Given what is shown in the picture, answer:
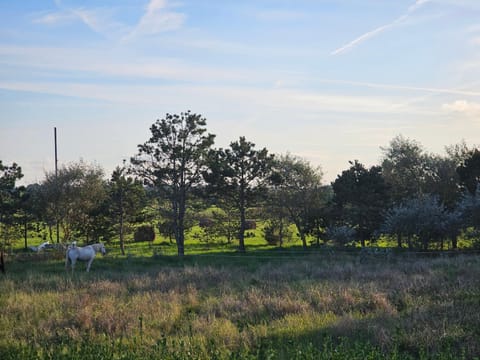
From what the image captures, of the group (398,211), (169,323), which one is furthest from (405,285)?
(398,211)

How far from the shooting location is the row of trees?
4209 cm

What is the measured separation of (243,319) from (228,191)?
111 feet

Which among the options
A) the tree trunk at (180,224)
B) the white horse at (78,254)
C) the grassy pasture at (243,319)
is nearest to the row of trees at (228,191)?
the tree trunk at (180,224)

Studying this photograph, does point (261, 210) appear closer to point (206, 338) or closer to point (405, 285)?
point (405, 285)

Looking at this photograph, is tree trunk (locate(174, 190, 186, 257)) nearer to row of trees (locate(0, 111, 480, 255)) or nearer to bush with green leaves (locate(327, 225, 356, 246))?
row of trees (locate(0, 111, 480, 255))

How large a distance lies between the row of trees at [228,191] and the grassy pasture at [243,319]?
23577 millimetres

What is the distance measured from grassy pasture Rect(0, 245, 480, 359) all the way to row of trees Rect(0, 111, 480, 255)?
23.6 meters

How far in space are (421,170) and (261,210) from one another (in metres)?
16.0

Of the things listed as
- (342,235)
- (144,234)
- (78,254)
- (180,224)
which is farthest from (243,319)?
(144,234)

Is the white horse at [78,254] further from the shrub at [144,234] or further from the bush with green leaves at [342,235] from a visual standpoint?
the shrub at [144,234]

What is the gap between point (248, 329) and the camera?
405 inches

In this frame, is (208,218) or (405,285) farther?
(208,218)

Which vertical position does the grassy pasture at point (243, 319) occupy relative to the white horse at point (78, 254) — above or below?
below

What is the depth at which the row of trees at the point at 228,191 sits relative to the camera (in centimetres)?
4209
